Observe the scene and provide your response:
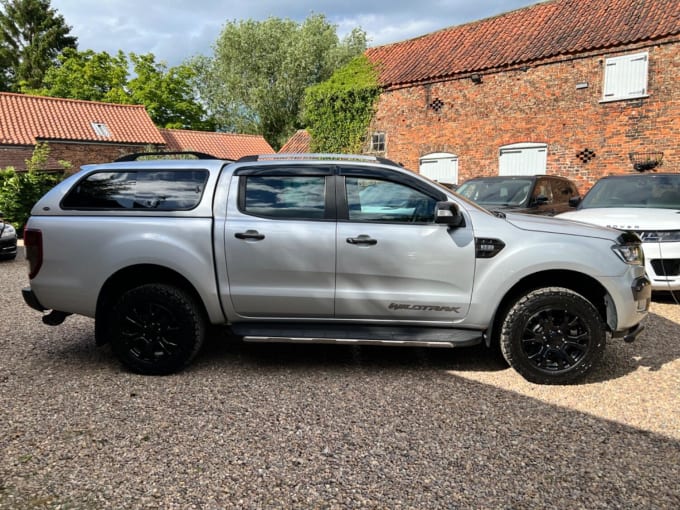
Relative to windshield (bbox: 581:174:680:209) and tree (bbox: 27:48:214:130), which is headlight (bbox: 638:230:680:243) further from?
tree (bbox: 27:48:214:130)

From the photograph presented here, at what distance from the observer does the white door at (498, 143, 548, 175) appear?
1530cm

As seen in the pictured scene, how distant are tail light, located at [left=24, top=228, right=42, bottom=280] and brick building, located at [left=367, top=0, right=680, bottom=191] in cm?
1484

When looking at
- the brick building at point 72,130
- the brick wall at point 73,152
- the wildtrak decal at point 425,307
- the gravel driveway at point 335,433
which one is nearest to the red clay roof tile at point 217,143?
the brick building at point 72,130

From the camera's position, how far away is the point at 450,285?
366 centimetres

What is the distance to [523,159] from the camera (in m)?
15.7

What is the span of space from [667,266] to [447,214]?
13.0 feet

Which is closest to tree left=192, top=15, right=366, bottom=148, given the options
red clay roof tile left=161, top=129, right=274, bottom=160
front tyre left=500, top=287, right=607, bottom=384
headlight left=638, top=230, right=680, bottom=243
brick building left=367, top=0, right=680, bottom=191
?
red clay roof tile left=161, top=129, right=274, bottom=160

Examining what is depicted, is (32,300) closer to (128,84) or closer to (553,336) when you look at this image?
(553,336)

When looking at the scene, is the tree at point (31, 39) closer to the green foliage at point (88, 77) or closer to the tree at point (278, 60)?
the green foliage at point (88, 77)

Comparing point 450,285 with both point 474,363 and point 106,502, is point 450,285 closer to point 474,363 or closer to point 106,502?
point 474,363

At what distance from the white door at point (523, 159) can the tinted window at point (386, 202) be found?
13140 millimetres

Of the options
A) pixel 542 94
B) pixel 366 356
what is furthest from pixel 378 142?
pixel 366 356

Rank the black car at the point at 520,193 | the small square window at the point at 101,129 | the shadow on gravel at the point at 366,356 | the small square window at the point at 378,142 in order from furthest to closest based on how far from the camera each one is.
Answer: the small square window at the point at 101,129, the small square window at the point at 378,142, the black car at the point at 520,193, the shadow on gravel at the point at 366,356

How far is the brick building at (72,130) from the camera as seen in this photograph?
22766 mm
